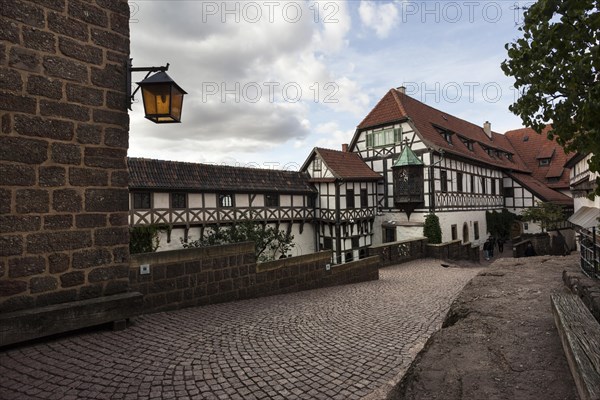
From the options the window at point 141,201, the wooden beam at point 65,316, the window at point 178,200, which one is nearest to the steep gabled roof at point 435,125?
the window at point 178,200

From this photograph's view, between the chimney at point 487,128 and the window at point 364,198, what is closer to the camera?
the window at point 364,198

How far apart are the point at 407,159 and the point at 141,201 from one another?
48.8ft

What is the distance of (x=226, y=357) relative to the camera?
12.0 ft

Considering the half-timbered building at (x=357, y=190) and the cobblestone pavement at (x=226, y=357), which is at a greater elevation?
the half-timbered building at (x=357, y=190)

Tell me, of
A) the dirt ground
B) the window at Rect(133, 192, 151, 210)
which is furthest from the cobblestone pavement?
the window at Rect(133, 192, 151, 210)

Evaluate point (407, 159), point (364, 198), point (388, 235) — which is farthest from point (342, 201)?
point (407, 159)

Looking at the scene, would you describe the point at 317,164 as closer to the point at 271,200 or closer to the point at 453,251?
the point at 271,200

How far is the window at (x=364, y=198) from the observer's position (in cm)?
2163

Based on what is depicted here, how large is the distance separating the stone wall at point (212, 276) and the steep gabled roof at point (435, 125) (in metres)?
15.1

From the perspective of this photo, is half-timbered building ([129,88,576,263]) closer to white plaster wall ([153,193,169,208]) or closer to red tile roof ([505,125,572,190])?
white plaster wall ([153,193,169,208])

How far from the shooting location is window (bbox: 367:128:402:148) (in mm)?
21797

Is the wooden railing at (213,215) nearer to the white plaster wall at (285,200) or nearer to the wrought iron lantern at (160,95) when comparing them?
the white plaster wall at (285,200)

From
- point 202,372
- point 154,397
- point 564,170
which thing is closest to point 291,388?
point 202,372

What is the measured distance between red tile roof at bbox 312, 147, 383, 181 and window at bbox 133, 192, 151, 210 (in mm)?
10218
